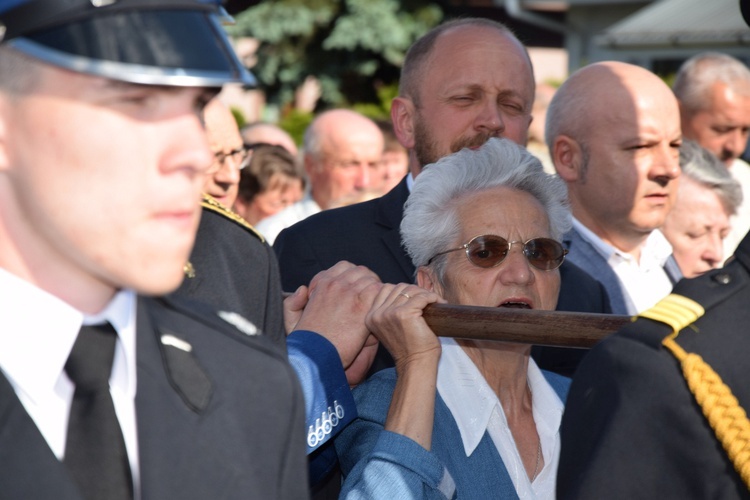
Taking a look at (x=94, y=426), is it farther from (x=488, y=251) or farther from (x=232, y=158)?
(x=232, y=158)

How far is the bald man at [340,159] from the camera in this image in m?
7.29

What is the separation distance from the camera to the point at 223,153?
16.5 ft

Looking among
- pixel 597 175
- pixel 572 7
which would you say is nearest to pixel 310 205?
pixel 597 175

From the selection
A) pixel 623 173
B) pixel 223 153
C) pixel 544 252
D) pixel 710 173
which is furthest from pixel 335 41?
pixel 544 252

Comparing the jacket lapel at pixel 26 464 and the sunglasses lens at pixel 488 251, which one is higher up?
the jacket lapel at pixel 26 464

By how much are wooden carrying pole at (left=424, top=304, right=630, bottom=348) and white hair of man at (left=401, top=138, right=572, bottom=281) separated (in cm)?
65

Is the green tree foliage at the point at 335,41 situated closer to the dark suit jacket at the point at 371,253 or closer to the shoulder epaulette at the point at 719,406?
the dark suit jacket at the point at 371,253

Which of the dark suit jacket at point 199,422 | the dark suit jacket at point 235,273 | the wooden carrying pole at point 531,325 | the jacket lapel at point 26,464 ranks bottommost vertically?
the wooden carrying pole at point 531,325

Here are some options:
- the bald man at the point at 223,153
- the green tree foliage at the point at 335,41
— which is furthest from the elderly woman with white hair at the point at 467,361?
the green tree foliage at the point at 335,41

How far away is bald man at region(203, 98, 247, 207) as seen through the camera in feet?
16.3

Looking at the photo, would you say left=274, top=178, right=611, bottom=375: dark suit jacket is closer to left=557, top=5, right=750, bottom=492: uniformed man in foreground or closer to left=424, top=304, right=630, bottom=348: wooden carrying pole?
left=424, top=304, right=630, bottom=348: wooden carrying pole

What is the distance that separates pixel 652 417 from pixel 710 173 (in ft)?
11.4

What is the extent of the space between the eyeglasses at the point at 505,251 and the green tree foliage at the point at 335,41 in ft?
62.5

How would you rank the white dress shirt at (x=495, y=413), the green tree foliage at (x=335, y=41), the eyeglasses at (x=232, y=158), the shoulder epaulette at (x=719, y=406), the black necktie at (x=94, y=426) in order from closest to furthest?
1. the black necktie at (x=94, y=426)
2. the shoulder epaulette at (x=719, y=406)
3. the white dress shirt at (x=495, y=413)
4. the eyeglasses at (x=232, y=158)
5. the green tree foliage at (x=335, y=41)
